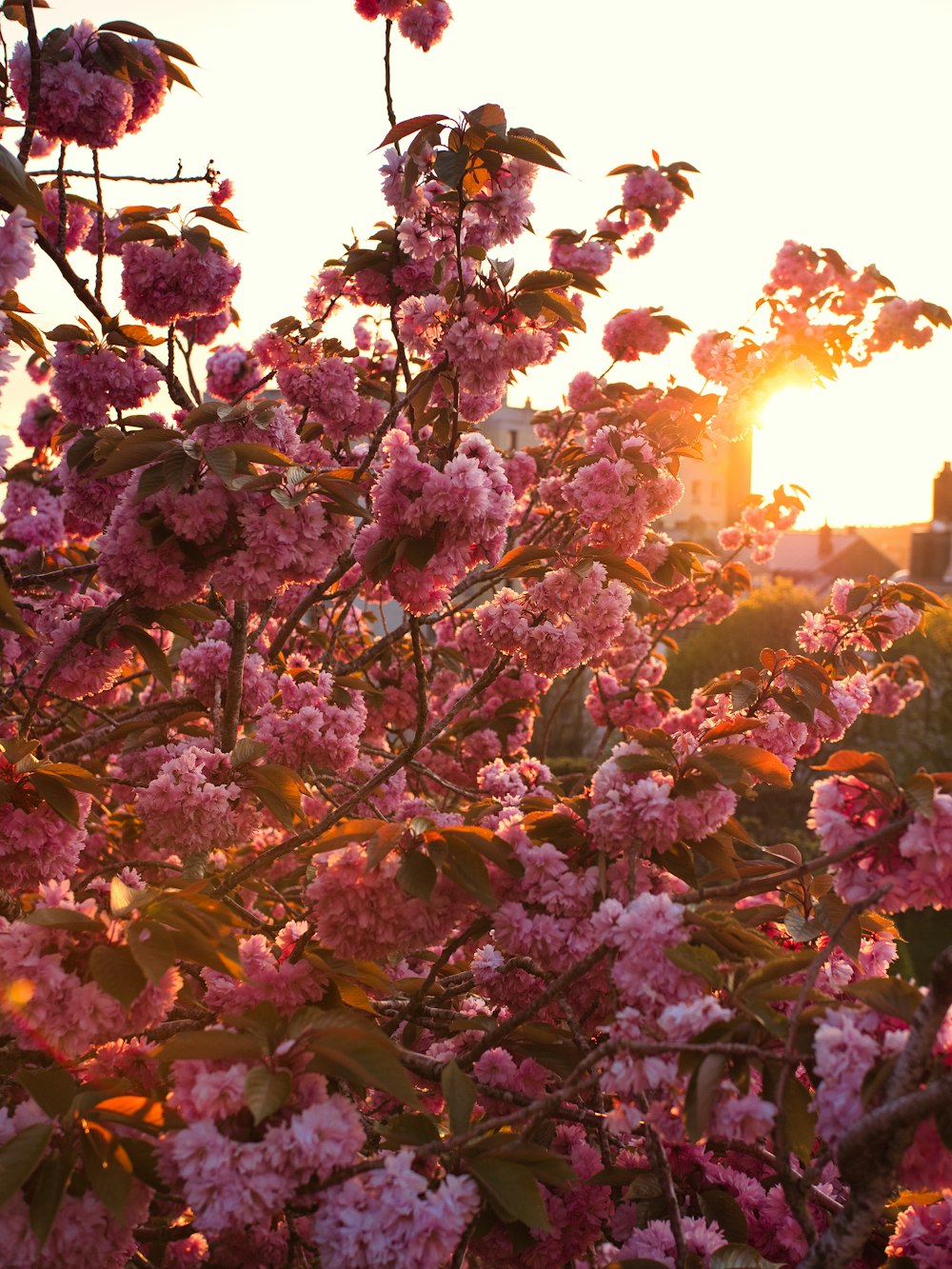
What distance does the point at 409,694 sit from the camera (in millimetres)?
5336

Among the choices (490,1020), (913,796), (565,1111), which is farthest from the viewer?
(490,1020)

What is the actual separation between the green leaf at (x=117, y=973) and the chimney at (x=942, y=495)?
169 feet

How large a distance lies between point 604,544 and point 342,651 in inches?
114

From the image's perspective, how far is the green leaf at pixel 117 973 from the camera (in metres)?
1.42

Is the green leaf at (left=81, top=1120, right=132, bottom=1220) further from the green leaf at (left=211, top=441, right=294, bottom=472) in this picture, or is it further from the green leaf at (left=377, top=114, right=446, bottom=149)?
A: the green leaf at (left=377, top=114, right=446, bottom=149)

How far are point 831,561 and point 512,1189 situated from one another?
46.7 metres

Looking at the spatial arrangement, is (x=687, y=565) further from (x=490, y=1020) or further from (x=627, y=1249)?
(x=627, y=1249)

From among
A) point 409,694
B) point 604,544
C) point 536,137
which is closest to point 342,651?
point 409,694

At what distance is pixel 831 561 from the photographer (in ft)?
147

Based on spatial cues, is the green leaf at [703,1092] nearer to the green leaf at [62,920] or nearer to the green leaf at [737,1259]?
the green leaf at [737,1259]

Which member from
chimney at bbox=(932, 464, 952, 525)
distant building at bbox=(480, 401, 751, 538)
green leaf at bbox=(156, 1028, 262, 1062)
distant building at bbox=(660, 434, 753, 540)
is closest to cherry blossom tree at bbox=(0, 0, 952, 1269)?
green leaf at bbox=(156, 1028, 262, 1062)

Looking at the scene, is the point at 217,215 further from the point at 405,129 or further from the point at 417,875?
the point at 417,875

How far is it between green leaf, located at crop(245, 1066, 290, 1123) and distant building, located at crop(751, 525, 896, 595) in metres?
41.7

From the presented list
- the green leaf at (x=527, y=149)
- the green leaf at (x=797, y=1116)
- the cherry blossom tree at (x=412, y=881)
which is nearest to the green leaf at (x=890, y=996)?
the cherry blossom tree at (x=412, y=881)
